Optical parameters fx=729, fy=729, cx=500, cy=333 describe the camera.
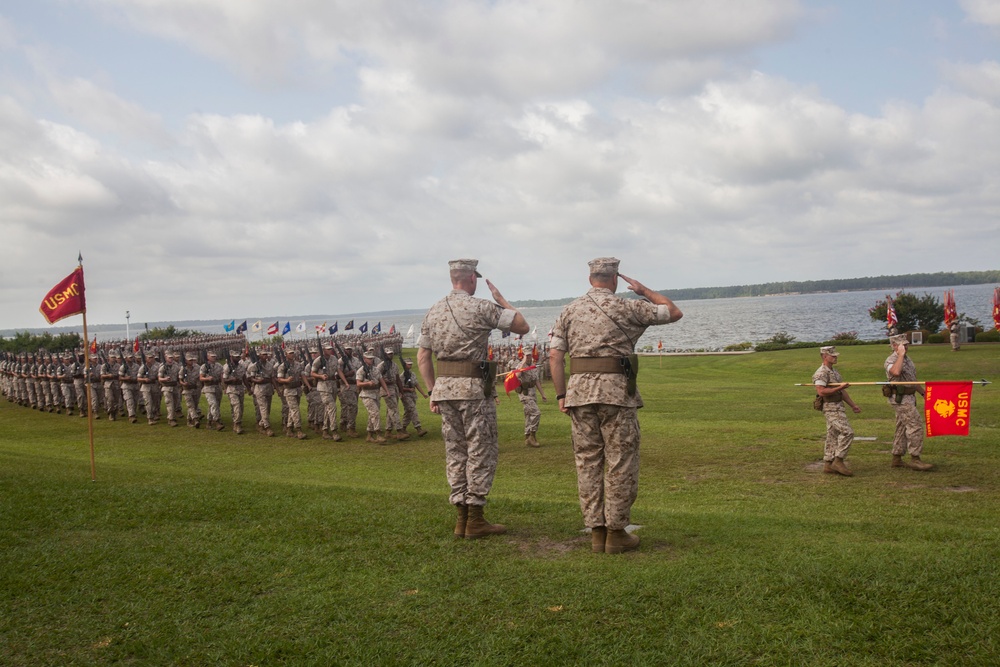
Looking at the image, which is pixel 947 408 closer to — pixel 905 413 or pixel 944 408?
pixel 944 408

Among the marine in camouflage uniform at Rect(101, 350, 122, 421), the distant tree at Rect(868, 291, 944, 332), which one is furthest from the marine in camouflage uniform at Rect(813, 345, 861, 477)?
the distant tree at Rect(868, 291, 944, 332)

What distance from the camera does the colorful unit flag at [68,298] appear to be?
36.9ft

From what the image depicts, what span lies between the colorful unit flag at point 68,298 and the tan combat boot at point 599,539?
347 inches

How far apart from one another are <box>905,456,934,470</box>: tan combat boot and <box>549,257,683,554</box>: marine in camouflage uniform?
710 centimetres

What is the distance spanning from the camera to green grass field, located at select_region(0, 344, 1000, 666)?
15.0 ft

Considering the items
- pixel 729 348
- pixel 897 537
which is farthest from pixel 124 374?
pixel 729 348

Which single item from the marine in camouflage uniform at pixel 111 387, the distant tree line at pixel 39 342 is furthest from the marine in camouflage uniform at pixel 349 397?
the distant tree line at pixel 39 342

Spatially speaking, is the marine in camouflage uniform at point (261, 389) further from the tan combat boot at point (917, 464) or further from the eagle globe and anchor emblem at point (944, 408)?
the eagle globe and anchor emblem at point (944, 408)

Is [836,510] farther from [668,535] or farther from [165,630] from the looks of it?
[165,630]

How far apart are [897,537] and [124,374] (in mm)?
23756

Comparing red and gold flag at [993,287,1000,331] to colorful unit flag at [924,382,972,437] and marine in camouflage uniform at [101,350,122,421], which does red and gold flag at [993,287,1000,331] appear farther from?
marine in camouflage uniform at [101,350,122,421]

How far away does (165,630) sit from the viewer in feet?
16.5

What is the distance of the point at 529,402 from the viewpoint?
16250 millimetres

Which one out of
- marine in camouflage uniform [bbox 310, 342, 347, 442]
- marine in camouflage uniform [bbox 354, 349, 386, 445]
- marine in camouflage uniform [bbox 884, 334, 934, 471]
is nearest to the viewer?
marine in camouflage uniform [bbox 884, 334, 934, 471]
